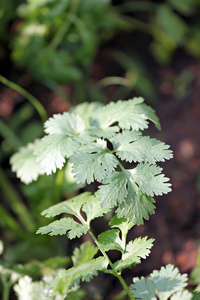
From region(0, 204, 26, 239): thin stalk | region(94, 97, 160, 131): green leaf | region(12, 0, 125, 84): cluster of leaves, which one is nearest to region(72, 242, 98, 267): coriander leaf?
region(94, 97, 160, 131): green leaf

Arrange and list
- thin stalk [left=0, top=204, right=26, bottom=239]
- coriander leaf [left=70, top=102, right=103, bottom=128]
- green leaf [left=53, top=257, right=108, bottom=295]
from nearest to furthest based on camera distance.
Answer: green leaf [left=53, top=257, right=108, bottom=295], coriander leaf [left=70, top=102, right=103, bottom=128], thin stalk [left=0, top=204, right=26, bottom=239]

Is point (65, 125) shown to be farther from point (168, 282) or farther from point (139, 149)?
point (168, 282)

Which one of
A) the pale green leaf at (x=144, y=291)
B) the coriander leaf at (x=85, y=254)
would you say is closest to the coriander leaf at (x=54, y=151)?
the coriander leaf at (x=85, y=254)

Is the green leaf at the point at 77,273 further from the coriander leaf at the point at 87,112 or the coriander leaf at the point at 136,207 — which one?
the coriander leaf at the point at 87,112

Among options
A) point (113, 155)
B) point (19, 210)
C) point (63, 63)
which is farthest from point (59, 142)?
point (63, 63)

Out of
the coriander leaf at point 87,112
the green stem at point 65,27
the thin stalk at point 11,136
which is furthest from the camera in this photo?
the green stem at point 65,27

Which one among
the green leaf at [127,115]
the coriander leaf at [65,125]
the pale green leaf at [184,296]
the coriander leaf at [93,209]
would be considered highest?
the coriander leaf at [65,125]

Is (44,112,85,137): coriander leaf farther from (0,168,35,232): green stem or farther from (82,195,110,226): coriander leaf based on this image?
(0,168,35,232): green stem
